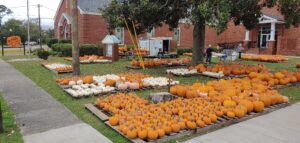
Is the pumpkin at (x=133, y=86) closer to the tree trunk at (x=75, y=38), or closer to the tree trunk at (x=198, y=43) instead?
the tree trunk at (x=75, y=38)

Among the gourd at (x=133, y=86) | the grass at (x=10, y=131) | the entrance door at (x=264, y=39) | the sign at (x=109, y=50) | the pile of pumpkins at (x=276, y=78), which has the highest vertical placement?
the entrance door at (x=264, y=39)

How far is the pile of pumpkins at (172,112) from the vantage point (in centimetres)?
559

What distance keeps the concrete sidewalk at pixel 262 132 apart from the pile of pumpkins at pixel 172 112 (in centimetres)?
42

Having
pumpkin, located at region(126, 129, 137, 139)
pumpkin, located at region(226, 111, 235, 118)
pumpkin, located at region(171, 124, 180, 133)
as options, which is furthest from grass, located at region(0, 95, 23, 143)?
pumpkin, located at region(226, 111, 235, 118)

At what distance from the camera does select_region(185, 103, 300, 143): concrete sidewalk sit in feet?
17.5

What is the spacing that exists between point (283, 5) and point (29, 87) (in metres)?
11.6

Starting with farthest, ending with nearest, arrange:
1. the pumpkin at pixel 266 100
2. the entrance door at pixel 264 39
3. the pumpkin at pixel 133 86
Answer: the entrance door at pixel 264 39, the pumpkin at pixel 133 86, the pumpkin at pixel 266 100

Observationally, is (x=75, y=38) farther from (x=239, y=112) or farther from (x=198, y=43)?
(x=239, y=112)

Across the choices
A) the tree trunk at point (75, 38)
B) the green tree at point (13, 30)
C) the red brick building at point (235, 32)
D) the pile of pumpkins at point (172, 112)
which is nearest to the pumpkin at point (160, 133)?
the pile of pumpkins at point (172, 112)

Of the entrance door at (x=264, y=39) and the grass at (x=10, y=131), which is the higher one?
the entrance door at (x=264, y=39)

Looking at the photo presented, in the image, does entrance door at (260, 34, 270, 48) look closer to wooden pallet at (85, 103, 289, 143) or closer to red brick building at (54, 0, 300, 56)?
red brick building at (54, 0, 300, 56)

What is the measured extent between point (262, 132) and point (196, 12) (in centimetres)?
767

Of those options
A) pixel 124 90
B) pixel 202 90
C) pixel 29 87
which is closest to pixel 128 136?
pixel 202 90

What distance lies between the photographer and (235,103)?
712 centimetres
